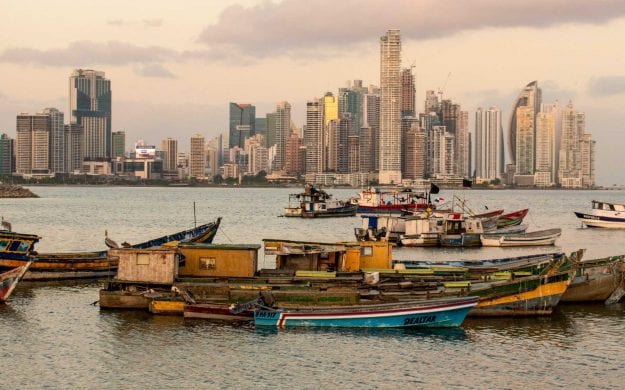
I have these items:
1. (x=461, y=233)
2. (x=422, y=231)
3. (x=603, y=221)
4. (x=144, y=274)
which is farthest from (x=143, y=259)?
(x=603, y=221)

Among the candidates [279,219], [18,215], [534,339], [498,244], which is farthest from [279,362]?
[18,215]

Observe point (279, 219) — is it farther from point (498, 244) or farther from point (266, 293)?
point (266, 293)

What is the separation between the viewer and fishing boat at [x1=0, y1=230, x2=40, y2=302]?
1667 inches

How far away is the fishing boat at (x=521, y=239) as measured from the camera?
76438mm

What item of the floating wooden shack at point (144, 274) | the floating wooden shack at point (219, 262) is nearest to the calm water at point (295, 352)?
the floating wooden shack at point (144, 274)

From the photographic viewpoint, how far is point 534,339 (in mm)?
36219

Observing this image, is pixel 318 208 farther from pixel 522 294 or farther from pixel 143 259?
pixel 522 294

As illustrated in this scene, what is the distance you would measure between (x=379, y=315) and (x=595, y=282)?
12190 millimetres

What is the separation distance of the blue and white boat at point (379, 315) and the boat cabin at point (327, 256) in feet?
24.6

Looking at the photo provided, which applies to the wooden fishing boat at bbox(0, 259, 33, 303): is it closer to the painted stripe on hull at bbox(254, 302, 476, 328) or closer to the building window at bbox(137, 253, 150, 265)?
the building window at bbox(137, 253, 150, 265)

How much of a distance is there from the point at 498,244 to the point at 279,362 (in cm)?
4697

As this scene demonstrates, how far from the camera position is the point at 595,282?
43000 millimetres

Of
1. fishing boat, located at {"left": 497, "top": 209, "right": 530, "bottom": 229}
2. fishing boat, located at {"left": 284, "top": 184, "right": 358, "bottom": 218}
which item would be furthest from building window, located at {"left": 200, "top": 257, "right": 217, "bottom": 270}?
fishing boat, located at {"left": 284, "top": 184, "right": 358, "bottom": 218}

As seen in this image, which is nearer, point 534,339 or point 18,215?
point 534,339
